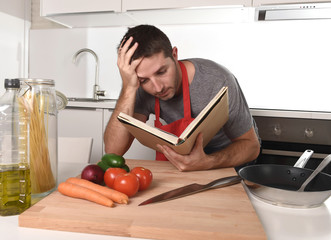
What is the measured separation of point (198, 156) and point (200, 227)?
46 centimetres

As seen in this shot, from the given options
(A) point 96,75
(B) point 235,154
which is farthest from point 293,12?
(A) point 96,75

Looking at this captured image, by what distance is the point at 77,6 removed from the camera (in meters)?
2.53

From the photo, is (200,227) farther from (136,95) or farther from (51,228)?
(136,95)

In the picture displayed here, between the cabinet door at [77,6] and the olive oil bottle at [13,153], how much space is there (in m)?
1.95

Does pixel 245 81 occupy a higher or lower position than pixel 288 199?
higher

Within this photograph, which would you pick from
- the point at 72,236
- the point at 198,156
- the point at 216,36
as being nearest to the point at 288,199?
the point at 198,156

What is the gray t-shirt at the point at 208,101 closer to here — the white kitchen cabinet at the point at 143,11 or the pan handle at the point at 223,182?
the pan handle at the point at 223,182

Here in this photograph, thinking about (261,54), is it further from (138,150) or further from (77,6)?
(77,6)

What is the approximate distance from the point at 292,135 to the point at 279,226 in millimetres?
1681

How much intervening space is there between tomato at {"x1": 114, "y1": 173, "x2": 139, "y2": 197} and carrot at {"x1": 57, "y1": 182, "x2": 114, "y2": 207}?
52mm

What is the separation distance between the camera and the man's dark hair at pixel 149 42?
1.28 metres

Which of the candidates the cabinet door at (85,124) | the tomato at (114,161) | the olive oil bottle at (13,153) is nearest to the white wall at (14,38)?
the cabinet door at (85,124)

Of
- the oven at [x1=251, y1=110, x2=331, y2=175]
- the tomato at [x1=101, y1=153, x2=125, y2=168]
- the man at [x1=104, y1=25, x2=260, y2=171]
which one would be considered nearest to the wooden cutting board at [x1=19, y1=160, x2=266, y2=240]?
the tomato at [x1=101, y1=153, x2=125, y2=168]

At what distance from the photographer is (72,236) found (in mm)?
614
